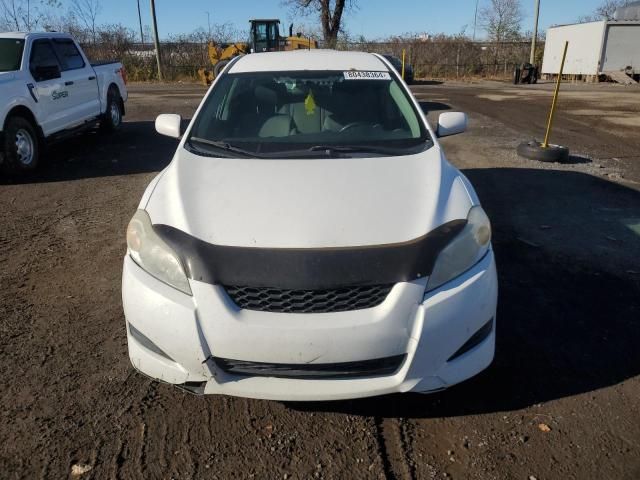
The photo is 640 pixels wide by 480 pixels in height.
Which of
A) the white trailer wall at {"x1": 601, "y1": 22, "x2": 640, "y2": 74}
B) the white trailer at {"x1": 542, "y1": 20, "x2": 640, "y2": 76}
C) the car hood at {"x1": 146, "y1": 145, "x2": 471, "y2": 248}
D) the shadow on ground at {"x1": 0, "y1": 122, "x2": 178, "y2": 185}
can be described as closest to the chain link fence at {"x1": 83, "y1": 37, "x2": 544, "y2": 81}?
the white trailer at {"x1": 542, "y1": 20, "x2": 640, "y2": 76}

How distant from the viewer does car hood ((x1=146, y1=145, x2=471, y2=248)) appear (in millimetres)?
2398

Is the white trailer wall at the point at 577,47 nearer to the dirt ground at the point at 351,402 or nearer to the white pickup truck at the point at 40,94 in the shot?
the white pickup truck at the point at 40,94

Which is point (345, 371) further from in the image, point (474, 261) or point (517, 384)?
point (517, 384)

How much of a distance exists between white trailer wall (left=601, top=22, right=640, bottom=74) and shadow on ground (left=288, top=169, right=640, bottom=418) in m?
26.9

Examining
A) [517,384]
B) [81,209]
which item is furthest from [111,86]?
[517,384]

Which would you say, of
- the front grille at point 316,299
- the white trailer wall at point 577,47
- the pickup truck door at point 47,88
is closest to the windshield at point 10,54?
the pickup truck door at point 47,88

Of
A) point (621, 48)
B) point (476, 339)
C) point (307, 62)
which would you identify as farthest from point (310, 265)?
point (621, 48)

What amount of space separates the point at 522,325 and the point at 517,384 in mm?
679

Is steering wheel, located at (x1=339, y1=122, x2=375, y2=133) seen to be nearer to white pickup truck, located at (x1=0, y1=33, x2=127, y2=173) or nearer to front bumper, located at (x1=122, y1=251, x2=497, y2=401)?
front bumper, located at (x1=122, y1=251, x2=497, y2=401)

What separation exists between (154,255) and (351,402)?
48.8 inches

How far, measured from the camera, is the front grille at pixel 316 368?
2.30 metres

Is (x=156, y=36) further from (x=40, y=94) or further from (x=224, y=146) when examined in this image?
(x=224, y=146)

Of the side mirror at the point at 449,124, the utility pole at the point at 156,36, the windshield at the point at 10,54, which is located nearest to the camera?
the side mirror at the point at 449,124

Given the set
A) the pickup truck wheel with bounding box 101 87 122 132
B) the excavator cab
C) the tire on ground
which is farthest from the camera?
the excavator cab
